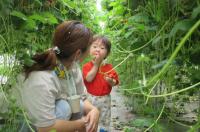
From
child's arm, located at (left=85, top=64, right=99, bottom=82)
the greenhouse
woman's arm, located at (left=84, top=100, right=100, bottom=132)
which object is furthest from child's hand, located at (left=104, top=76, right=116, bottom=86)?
woman's arm, located at (left=84, top=100, right=100, bottom=132)

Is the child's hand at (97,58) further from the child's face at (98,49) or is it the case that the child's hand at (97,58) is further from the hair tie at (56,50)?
the hair tie at (56,50)

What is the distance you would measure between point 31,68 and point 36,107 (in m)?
0.19

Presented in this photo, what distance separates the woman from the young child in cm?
90

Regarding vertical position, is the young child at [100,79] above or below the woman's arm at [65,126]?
above

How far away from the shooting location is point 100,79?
2.97m

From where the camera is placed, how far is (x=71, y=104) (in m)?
1.89

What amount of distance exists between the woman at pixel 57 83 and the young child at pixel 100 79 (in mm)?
900

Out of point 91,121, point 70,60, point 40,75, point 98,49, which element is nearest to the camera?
point 40,75

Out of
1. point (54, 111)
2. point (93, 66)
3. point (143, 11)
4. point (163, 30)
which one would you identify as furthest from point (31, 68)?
point (93, 66)

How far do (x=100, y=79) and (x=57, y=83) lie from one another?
3.91 feet

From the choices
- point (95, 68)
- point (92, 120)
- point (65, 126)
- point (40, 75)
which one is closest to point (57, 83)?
point (40, 75)

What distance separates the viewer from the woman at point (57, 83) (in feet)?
5.60

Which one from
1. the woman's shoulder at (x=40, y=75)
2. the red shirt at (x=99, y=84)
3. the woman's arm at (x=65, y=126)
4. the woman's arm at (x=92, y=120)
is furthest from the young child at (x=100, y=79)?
the woman's shoulder at (x=40, y=75)

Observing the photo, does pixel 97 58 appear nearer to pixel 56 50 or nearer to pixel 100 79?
pixel 100 79
